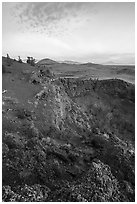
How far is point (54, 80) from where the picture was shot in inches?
751

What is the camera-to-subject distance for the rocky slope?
11180mm

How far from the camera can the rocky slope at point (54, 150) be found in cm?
1118

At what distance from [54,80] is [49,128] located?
6.28 meters

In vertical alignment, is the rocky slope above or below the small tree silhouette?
below

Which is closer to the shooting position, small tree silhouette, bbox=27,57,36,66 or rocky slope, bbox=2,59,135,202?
rocky slope, bbox=2,59,135,202

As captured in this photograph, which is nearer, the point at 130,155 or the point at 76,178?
Answer: the point at 76,178

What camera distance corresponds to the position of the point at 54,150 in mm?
12859

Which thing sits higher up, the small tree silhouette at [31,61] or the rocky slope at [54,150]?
the small tree silhouette at [31,61]

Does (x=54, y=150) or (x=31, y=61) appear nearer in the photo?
(x=54, y=150)

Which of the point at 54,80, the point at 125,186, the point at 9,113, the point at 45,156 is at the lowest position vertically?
the point at 125,186

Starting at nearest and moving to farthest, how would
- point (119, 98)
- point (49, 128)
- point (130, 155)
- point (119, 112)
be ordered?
1. point (49, 128)
2. point (130, 155)
3. point (119, 112)
4. point (119, 98)

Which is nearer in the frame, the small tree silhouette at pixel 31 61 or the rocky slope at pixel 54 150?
the rocky slope at pixel 54 150

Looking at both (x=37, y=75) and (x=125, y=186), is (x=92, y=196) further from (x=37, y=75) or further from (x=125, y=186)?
(x=37, y=75)

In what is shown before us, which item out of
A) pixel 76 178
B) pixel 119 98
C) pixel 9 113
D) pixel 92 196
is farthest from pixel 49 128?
pixel 119 98
